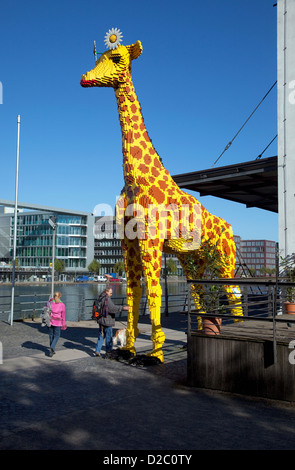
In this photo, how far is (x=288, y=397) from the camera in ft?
23.4

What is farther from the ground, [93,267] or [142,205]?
[142,205]

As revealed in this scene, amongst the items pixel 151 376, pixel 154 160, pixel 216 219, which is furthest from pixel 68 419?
pixel 216 219

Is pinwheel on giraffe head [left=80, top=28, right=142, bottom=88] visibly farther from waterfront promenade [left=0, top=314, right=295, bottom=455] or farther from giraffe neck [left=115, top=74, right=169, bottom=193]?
waterfront promenade [left=0, top=314, right=295, bottom=455]

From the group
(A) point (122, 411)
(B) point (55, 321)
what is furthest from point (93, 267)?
(A) point (122, 411)

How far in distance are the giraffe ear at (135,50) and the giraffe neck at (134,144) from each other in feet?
1.73

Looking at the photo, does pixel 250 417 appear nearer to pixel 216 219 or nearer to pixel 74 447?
pixel 74 447

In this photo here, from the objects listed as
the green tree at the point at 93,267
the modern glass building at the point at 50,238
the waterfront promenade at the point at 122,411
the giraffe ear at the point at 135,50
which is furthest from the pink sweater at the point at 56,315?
the green tree at the point at 93,267

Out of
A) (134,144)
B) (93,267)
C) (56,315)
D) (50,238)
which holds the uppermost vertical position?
(50,238)

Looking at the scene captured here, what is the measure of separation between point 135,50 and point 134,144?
235 centimetres

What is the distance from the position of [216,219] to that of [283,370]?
5.80m

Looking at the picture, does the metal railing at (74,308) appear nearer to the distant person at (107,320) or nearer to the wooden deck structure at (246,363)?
the distant person at (107,320)

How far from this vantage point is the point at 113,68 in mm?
10992

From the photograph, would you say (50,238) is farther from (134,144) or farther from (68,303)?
(134,144)

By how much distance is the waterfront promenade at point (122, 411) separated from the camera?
17.5ft
